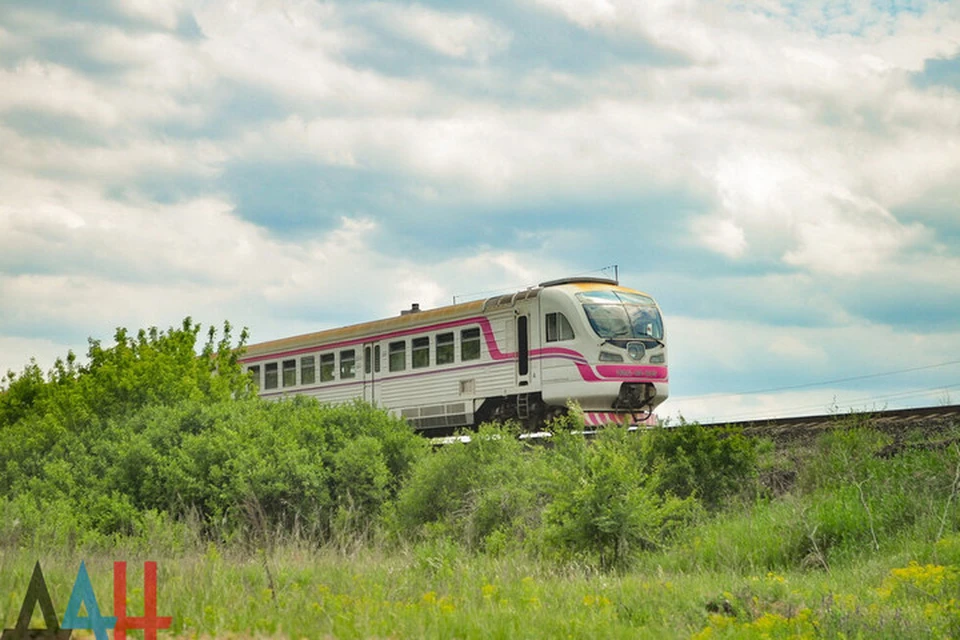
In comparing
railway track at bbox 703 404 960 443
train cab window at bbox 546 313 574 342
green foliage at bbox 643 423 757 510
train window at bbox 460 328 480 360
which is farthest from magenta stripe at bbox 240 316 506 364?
green foliage at bbox 643 423 757 510

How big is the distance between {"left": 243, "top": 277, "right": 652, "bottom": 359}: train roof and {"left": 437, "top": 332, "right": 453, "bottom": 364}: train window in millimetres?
374

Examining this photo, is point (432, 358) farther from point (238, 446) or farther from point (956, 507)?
point (956, 507)

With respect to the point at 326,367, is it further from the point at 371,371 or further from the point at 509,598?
the point at 509,598

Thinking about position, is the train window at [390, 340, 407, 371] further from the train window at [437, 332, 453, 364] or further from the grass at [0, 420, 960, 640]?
the grass at [0, 420, 960, 640]

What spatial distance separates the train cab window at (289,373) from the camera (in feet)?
88.0

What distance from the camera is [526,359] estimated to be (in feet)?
69.1

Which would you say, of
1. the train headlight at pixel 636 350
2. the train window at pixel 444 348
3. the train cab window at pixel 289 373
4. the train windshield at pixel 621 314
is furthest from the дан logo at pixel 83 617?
the train cab window at pixel 289 373

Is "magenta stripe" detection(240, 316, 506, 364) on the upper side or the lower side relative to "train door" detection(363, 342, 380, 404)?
upper

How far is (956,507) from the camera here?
35.3ft

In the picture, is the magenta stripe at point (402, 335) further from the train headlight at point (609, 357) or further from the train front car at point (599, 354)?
the train headlight at point (609, 357)

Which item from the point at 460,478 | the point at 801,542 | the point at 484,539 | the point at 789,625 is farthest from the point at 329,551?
the point at 789,625

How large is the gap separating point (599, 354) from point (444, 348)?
3.79m

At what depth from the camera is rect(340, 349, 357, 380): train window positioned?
81.5 feet

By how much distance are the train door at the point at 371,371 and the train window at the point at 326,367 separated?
141cm
